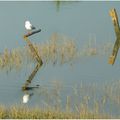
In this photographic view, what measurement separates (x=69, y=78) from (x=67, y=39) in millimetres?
4868

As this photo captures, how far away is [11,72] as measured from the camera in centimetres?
1579

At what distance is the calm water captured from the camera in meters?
13.9

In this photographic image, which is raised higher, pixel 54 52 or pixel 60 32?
pixel 60 32

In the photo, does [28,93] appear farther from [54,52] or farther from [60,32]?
[60,32]

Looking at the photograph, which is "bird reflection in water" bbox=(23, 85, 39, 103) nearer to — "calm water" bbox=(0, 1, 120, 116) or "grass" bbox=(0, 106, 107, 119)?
"calm water" bbox=(0, 1, 120, 116)

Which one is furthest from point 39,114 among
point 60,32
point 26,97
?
point 60,32

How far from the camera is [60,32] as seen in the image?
21.2 m

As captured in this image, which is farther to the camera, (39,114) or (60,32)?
(60,32)

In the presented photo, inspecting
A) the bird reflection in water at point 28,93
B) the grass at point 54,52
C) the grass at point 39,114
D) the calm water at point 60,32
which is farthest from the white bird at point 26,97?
the grass at point 54,52

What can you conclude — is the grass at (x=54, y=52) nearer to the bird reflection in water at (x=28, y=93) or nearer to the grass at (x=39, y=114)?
the bird reflection in water at (x=28, y=93)

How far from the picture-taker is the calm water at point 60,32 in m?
13.9

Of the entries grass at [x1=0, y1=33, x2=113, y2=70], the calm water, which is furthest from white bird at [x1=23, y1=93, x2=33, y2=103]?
grass at [x1=0, y1=33, x2=113, y2=70]

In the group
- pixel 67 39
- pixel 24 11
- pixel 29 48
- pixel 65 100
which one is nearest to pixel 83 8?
pixel 24 11

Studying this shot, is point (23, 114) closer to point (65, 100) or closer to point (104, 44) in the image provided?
point (65, 100)
